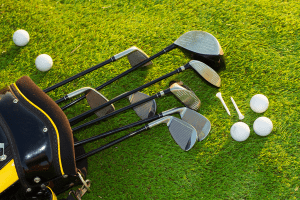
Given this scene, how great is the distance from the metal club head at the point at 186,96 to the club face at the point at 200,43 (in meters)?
0.51

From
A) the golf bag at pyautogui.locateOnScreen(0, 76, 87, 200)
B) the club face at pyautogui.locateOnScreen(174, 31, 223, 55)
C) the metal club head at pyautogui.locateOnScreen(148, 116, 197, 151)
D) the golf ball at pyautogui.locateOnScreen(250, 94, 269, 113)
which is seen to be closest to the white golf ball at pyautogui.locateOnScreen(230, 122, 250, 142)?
the golf ball at pyautogui.locateOnScreen(250, 94, 269, 113)

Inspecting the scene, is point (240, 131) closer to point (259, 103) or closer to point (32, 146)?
point (259, 103)

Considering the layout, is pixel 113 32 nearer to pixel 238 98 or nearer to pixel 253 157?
pixel 238 98

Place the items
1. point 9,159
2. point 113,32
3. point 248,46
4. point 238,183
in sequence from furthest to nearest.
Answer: point 113,32 → point 248,46 → point 238,183 → point 9,159

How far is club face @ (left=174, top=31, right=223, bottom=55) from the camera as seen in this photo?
3180 millimetres

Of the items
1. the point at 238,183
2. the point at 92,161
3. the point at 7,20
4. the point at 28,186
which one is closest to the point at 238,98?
the point at 238,183

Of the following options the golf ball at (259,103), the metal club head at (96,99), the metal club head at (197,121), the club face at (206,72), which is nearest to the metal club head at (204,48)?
the club face at (206,72)

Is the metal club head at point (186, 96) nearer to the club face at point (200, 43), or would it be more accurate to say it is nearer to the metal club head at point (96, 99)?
the club face at point (200, 43)

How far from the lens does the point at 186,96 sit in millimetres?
3193

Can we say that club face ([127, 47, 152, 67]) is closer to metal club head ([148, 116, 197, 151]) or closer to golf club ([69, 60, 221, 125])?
golf club ([69, 60, 221, 125])

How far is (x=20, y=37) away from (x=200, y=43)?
8.77ft

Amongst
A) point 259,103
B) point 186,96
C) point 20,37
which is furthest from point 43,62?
point 259,103

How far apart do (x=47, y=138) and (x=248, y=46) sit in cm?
299

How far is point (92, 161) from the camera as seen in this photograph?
3348mm
